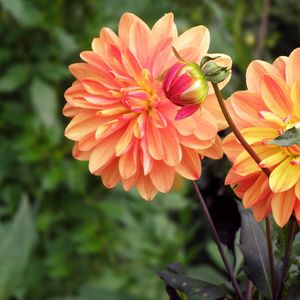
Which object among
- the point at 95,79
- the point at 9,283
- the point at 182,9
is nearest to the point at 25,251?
the point at 9,283

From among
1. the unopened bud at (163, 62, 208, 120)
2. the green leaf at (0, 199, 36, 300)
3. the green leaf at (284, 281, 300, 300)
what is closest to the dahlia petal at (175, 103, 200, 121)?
the unopened bud at (163, 62, 208, 120)

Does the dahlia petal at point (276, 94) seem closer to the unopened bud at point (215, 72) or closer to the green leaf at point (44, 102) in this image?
the unopened bud at point (215, 72)

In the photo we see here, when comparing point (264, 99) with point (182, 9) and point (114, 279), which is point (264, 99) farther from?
point (182, 9)

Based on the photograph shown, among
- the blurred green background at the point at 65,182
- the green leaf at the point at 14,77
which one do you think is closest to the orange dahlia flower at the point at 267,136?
the blurred green background at the point at 65,182

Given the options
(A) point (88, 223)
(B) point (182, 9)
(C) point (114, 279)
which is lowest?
(C) point (114, 279)

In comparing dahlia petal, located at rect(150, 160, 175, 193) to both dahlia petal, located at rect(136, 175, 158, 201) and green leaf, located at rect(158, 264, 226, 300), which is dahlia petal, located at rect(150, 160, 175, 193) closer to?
dahlia petal, located at rect(136, 175, 158, 201)

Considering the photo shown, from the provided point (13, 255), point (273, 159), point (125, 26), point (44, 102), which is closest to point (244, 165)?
point (273, 159)

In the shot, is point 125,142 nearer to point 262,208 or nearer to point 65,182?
point 262,208
